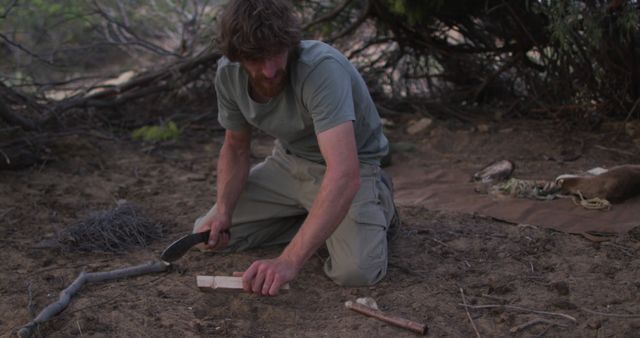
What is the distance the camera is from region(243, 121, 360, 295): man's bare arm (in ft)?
7.78

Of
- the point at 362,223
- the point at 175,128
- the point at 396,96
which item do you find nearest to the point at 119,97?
the point at 175,128

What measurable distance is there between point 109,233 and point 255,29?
1.52m

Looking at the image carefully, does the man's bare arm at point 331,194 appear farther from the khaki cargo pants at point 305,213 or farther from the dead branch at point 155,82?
the dead branch at point 155,82

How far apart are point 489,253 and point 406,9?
8.20 ft

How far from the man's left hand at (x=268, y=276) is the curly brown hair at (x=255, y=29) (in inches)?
29.3

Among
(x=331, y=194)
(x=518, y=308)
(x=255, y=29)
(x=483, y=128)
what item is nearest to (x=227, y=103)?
(x=255, y=29)

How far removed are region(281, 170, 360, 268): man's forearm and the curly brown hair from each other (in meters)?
0.50

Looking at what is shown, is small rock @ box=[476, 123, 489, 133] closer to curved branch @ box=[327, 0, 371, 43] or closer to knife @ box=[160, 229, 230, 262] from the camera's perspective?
curved branch @ box=[327, 0, 371, 43]

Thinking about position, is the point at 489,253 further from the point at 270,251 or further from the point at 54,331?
the point at 54,331

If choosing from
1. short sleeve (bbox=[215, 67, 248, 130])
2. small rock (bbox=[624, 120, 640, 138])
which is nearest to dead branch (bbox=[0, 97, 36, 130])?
short sleeve (bbox=[215, 67, 248, 130])

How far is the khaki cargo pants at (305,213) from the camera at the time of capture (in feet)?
9.07

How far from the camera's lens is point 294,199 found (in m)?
3.19

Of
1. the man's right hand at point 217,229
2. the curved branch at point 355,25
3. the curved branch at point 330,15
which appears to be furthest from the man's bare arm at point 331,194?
the curved branch at point 330,15

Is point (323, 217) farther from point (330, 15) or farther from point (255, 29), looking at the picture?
point (330, 15)
